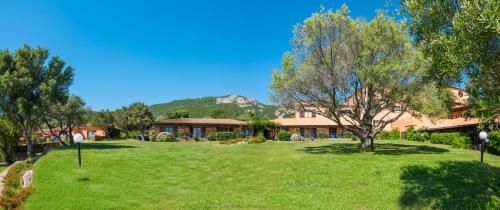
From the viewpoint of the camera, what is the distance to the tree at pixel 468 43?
12.5 m

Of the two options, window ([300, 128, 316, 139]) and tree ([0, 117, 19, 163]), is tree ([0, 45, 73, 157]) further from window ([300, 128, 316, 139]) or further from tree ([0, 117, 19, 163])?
window ([300, 128, 316, 139])

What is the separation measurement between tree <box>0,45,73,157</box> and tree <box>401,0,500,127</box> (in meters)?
33.4

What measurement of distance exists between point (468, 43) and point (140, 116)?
67.1 metres

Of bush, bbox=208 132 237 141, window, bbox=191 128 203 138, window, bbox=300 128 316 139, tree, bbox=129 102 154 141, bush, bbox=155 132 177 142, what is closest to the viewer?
bush, bbox=155 132 177 142

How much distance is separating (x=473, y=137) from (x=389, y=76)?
1621 centimetres

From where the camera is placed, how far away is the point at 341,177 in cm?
2108

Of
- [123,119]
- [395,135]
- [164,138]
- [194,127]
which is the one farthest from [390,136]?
[123,119]

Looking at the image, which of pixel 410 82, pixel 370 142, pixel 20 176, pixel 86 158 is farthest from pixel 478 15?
pixel 20 176

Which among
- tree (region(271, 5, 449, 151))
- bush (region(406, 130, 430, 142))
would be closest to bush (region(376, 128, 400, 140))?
bush (region(406, 130, 430, 142))

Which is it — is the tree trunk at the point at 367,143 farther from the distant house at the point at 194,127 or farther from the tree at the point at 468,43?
the distant house at the point at 194,127

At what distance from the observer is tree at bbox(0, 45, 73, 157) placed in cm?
3488

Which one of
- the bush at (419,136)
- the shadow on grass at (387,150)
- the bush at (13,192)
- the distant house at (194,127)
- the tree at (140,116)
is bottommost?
the bush at (13,192)

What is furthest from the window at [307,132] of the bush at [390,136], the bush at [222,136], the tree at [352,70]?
the tree at [352,70]

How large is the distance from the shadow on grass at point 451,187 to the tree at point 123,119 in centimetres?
6423
